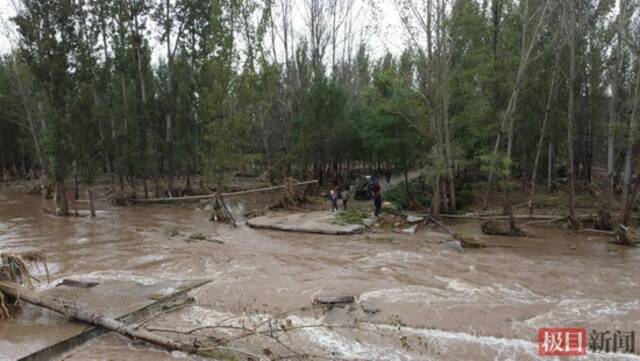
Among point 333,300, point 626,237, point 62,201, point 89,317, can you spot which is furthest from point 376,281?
point 62,201

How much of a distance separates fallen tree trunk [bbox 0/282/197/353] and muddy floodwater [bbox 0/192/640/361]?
139mm

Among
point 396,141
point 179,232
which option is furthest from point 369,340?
point 396,141

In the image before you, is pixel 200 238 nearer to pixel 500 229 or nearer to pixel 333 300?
pixel 333 300

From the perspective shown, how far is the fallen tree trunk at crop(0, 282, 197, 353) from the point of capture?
5.82 m

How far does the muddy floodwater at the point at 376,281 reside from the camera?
6.28 m

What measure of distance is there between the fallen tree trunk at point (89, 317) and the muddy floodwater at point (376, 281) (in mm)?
139

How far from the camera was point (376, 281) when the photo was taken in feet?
31.3

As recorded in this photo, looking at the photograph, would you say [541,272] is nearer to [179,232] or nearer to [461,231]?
[461,231]

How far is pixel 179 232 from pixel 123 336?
10002 mm

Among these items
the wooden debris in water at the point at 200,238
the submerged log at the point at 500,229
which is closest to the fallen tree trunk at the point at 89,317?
the wooden debris in water at the point at 200,238

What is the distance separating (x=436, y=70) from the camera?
17.8 m

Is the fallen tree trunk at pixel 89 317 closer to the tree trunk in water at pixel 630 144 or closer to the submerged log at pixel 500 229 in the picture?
the submerged log at pixel 500 229

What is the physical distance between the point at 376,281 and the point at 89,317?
5670 mm

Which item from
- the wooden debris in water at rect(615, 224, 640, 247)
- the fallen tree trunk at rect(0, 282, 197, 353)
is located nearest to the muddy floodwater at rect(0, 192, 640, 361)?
the fallen tree trunk at rect(0, 282, 197, 353)
